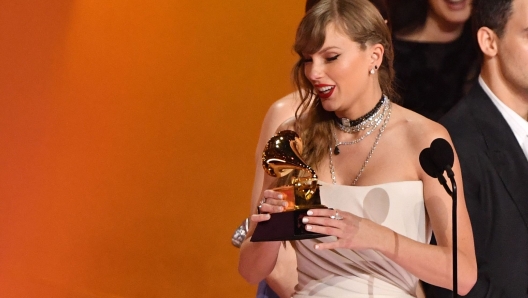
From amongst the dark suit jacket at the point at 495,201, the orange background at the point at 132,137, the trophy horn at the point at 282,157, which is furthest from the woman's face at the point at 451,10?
the trophy horn at the point at 282,157

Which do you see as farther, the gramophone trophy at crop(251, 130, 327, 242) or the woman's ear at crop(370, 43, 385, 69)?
the woman's ear at crop(370, 43, 385, 69)

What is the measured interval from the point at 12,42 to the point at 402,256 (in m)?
2.64

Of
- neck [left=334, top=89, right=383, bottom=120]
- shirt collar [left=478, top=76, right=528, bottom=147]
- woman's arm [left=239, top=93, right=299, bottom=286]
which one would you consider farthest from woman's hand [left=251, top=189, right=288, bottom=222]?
shirt collar [left=478, top=76, right=528, bottom=147]

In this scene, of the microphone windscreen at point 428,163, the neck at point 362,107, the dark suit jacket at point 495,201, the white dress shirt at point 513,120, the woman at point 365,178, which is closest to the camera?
the microphone windscreen at point 428,163

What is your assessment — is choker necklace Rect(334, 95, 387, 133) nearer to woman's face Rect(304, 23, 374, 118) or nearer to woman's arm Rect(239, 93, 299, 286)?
woman's face Rect(304, 23, 374, 118)

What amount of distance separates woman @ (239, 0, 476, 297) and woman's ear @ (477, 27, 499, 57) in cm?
43

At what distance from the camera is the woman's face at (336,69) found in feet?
7.30

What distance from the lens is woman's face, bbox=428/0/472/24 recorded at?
275 cm

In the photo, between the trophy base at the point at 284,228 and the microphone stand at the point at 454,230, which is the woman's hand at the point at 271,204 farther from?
the microphone stand at the point at 454,230

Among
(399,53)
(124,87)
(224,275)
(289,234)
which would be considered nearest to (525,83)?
(399,53)

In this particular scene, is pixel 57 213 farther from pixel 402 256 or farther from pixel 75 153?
pixel 402 256

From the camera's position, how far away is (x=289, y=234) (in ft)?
6.24

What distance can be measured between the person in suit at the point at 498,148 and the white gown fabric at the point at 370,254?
310 mm

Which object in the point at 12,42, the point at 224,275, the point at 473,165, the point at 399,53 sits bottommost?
the point at 224,275
